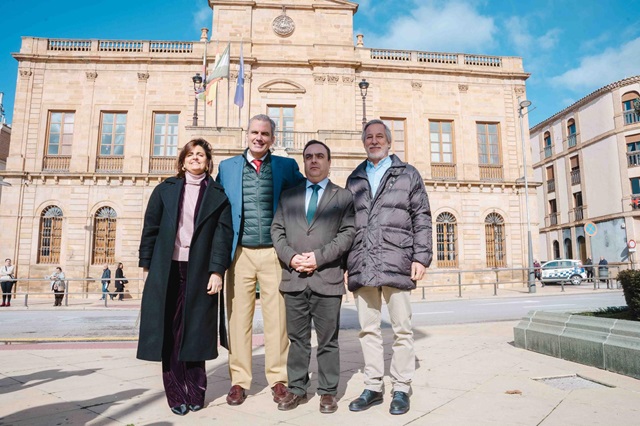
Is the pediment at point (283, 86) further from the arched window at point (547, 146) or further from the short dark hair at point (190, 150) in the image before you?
the arched window at point (547, 146)

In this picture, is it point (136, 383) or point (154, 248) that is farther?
point (136, 383)

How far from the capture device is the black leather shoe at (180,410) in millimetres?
2914

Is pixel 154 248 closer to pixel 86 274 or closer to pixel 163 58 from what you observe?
pixel 86 274

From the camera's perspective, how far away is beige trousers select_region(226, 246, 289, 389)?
3445mm

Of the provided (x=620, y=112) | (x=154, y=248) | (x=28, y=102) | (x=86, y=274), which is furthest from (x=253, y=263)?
(x=620, y=112)

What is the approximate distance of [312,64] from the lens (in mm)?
20766

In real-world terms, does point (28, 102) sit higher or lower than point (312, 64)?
lower

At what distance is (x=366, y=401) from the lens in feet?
9.90

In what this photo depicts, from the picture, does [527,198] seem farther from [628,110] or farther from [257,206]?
[257,206]

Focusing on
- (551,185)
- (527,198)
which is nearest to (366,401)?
(527,198)

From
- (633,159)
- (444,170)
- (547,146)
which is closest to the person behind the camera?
(444,170)

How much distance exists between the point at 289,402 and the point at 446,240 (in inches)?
765

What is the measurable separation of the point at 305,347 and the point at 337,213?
1085 mm

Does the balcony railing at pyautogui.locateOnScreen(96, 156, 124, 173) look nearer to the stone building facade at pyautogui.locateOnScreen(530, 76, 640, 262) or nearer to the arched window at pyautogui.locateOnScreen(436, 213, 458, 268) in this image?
the arched window at pyautogui.locateOnScreen(436, 213, 458, 268)
